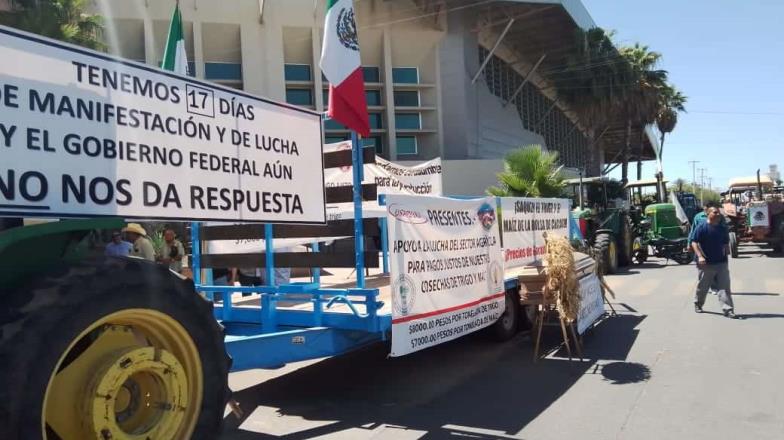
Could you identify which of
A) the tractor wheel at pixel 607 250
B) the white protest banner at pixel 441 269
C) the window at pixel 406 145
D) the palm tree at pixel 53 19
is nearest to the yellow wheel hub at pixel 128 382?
the white protest banner at pixel 441 269

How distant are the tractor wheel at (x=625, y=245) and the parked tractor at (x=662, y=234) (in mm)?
645

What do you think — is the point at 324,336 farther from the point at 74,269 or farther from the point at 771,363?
the point at 771,363

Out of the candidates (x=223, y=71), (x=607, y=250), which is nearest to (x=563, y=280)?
(x=607, y=250)

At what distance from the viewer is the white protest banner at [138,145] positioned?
3012 millimetres

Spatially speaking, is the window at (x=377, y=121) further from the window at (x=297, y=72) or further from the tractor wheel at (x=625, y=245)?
the tractor wheel at (x=625, y=245)

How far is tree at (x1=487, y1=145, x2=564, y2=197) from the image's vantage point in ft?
60.2

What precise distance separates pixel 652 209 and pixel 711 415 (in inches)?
620

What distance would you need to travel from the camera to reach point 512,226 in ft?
25.8

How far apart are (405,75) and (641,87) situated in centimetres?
Result: 1518

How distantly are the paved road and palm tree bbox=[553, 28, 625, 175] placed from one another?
27499mm

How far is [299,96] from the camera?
2773 cm

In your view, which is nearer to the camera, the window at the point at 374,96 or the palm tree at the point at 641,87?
the window at the point at 374,96

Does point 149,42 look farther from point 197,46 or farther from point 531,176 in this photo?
point 531,176

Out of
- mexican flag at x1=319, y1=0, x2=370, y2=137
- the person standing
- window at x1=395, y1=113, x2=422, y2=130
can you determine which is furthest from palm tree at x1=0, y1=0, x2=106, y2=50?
window at x1=395, y1=113, x2=422, y2=130
